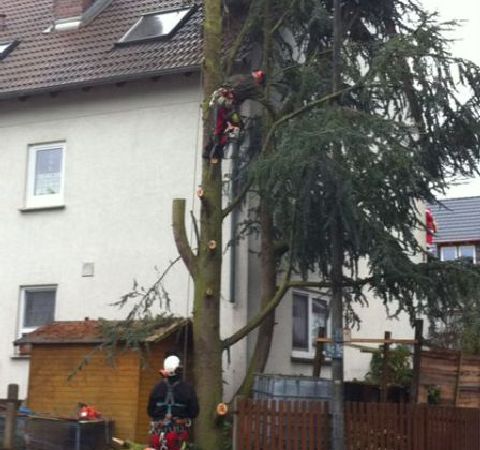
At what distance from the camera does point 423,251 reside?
39.9 ft

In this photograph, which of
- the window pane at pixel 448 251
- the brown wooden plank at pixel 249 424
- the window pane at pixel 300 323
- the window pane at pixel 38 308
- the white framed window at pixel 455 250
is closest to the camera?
the brown wooden plank at pixel 249 424

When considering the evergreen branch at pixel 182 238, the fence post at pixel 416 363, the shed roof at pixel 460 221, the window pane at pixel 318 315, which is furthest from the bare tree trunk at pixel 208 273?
the shed roof at pixel 460 221

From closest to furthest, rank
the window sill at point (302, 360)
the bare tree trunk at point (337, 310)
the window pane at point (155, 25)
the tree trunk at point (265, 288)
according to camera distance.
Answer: the bare tree trunk at point (337, 310) < the tree trunk at point (265, 288) < the window sill at point (302, 360) < the window pane at point (155, 25)

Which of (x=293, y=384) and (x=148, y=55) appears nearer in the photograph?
(x=293, y=384)

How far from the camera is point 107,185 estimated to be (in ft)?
52.6

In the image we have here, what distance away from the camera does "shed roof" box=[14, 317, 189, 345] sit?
43.1 feet

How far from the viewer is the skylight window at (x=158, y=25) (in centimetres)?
1691

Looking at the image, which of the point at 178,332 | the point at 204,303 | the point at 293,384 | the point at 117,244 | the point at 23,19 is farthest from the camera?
the point at 23,19

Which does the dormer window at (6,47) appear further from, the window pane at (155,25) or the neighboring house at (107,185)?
the window pane at (155,25)

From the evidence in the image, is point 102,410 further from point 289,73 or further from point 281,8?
point 281,8

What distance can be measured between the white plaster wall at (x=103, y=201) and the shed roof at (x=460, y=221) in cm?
2650

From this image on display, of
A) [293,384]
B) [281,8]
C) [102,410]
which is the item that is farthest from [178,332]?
[281,8]

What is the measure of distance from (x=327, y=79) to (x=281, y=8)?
1.63 m

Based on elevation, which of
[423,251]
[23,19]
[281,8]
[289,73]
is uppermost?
[23,19]
